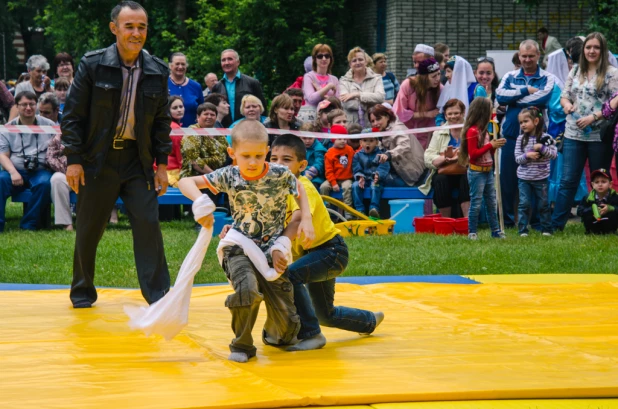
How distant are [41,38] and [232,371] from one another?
52.9 meters

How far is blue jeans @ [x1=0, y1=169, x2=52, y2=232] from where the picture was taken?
12242 mm

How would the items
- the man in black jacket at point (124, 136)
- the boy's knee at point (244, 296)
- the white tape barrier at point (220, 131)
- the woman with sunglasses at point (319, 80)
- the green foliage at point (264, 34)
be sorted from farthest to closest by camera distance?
the green foliage at point (264, 34), the woman with sunglasses at point (319, 80), the white tape barrier at point (220, 131), the man in black jacket at point (124, 136), the boy's knee at point (244, 296)

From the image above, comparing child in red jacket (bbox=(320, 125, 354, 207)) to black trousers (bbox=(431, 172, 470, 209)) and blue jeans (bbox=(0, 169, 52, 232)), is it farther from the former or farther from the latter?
blue jeans (bbox=(0, 169, 52, 232))

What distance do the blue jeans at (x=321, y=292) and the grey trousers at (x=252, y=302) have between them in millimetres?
168

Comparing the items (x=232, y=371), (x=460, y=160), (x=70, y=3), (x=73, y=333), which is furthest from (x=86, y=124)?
(x=70, y=3)

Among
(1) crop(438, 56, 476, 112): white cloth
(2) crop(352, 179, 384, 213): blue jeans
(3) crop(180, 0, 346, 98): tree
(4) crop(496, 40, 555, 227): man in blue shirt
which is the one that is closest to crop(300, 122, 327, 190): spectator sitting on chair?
(2) crop(352, 179, 384, 213): blue jeans

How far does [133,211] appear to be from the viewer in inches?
272

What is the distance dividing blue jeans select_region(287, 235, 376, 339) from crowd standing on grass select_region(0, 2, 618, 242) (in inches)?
205

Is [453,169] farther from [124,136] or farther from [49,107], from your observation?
[124,136]

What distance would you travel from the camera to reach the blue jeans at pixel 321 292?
5.88m

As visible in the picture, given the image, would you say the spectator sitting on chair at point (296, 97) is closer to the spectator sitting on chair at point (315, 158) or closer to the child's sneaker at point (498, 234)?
the spectator sitting on chair at point (315, 158)

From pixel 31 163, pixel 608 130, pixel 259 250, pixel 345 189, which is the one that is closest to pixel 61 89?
pixel 31 163

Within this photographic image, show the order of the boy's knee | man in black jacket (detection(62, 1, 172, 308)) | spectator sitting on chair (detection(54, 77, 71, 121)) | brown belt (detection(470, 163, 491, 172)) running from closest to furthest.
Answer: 1. the boy's knee
2. man in black jacket (detection(62, 1, 172, 308))
3. brown belt (detection(470, 163, 491, 172))
4. spectator sitting on chair (detection(54, 77, 71, 121))

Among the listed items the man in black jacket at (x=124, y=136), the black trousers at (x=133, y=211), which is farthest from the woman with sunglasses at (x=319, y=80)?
the black trousers at (x=133, y=211)
